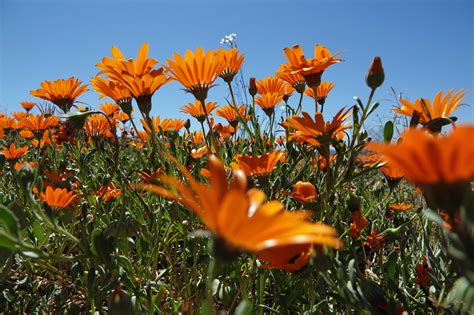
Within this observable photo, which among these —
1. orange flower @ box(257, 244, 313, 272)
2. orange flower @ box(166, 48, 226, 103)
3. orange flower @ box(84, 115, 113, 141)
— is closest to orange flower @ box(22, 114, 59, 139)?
orange flower @ box(84, 115, 113, 141)

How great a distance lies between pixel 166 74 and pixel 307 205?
0.79 meters

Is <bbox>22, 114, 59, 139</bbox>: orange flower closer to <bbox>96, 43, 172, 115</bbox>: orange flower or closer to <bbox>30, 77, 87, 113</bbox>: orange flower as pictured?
<bbox>30, 77, 87, 113</bbox>: orange flower

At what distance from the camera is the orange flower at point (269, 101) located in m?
2.88

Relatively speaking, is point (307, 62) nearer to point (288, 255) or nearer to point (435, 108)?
point (435, 108)

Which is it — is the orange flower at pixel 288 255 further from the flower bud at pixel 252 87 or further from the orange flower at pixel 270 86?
the orange flower at pixel 270 86

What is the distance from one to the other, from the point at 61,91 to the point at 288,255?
70.7 inches

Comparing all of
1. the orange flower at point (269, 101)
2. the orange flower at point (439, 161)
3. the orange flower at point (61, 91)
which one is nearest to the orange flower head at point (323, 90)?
the orange flower at point (269, 101)

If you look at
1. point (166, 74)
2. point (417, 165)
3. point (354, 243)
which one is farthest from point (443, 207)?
point (166, 74)

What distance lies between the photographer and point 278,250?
1143 mm

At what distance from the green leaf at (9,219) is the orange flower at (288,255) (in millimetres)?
632

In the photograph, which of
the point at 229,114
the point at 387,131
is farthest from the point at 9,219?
the point at 229,114

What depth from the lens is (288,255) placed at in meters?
1.14

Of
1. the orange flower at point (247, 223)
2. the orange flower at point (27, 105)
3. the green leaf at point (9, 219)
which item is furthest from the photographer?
the orange flower at point (27, 105)

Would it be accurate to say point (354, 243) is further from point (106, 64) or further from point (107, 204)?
point (107, 204)
